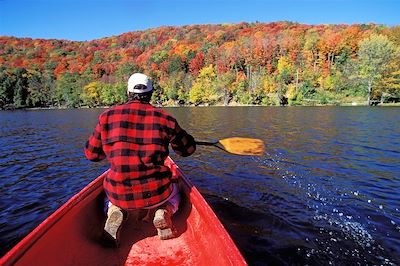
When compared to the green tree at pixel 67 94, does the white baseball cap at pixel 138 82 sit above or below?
above

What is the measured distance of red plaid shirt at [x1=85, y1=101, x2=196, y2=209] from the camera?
349 centimetres

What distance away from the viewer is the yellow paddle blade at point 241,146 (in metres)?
5.65

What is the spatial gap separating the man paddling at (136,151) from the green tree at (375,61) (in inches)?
2395

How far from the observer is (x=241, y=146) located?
226 inches

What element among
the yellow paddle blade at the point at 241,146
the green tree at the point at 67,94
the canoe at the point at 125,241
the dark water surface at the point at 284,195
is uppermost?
the yellow paddle blade at the point at 241,146

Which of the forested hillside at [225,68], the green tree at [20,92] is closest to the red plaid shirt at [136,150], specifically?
the forested hillside at [225,68]

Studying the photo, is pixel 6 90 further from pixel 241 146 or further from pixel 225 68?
pixel 241 146

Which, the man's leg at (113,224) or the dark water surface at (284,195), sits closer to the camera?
the man's leg at (113,224)

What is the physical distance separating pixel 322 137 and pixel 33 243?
1636cm

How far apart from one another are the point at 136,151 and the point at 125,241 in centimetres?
143

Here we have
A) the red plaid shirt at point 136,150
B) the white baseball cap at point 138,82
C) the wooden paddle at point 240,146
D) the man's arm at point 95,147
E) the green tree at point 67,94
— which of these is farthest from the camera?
the green tree at point 67,94

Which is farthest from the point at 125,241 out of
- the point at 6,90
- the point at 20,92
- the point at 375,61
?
the point at 6,90

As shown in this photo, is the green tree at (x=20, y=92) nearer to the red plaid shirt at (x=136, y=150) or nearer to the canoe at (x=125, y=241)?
the canoe at (x=125, y=241)

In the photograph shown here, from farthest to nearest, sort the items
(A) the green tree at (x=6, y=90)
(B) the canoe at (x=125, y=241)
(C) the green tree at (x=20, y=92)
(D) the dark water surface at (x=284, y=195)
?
(C) the green tree at (x=20, y=92), (A) the green tree at (x=6, y=90), (D) the dark water surface at (x=284, y=195), (B) the canoe at (x=125, y=241)
